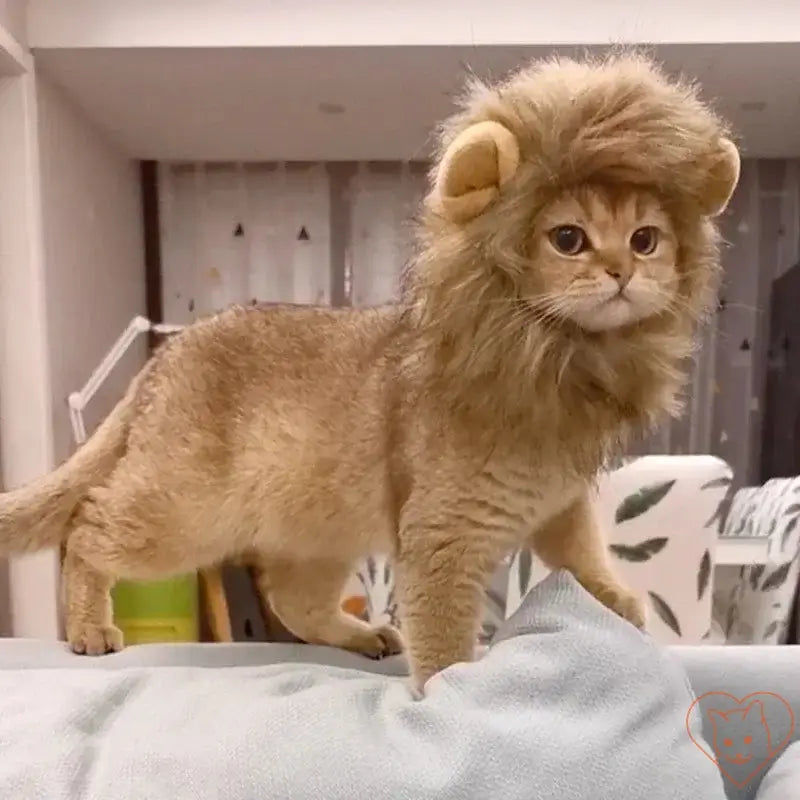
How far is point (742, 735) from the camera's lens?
0.79 m

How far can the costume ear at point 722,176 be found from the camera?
0.64 m

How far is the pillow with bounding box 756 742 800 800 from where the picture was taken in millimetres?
706

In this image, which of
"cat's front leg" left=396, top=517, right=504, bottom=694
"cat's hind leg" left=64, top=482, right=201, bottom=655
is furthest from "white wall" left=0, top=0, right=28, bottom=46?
"cat's front leg" left=396, top=517, right=504, bottom=694

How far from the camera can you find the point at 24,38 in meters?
1.24

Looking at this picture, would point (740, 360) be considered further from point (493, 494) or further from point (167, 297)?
point (493, 494)

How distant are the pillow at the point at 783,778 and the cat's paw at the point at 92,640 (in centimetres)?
65

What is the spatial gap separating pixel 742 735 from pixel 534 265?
50 cm

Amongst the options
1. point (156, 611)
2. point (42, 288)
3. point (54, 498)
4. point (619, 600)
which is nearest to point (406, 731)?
point (619, 600)

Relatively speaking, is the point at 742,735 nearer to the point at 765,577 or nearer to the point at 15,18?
the point at 765,577

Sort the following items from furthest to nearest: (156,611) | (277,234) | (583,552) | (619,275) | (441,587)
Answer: (277,234)
(156,611)
(583,552)
(441,587)
(619,275)

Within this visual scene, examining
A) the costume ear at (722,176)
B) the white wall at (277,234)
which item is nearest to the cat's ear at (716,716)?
the costume ear at (722,176)

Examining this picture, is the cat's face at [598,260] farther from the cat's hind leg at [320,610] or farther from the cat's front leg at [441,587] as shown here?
the cat's hind leg at [320,610]

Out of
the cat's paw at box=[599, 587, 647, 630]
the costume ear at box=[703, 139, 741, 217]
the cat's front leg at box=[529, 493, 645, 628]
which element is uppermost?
the costume ear at box=[703, 139, 741, 217]

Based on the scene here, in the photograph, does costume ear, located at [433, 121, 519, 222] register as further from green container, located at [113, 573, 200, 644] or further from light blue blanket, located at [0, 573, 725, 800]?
green container, located at [113, 573, 200, 644]
